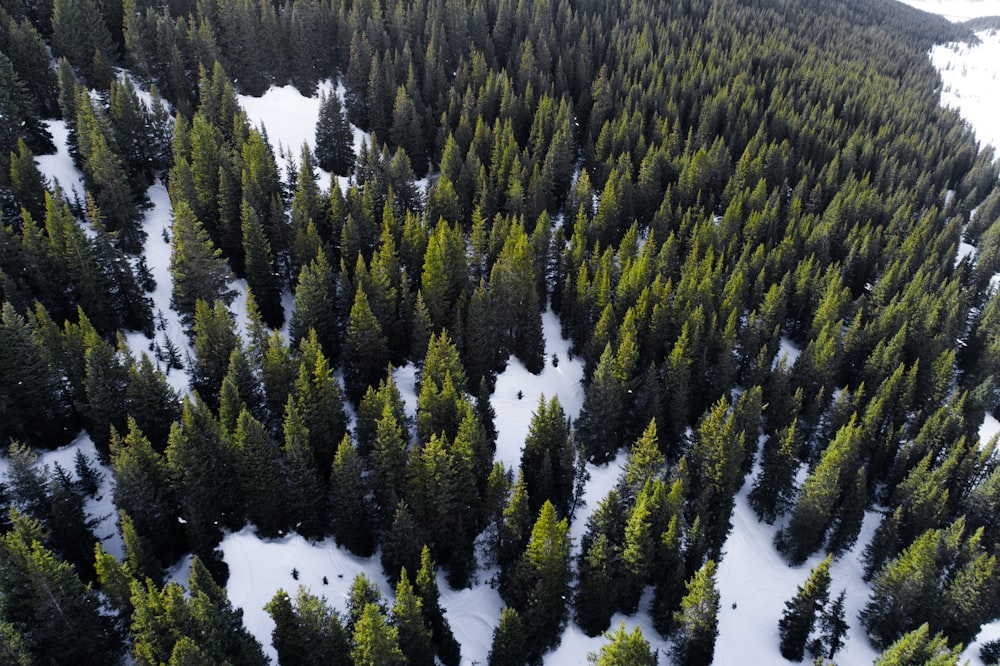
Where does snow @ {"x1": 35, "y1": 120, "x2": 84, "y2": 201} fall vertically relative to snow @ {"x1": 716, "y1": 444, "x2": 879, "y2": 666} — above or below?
above

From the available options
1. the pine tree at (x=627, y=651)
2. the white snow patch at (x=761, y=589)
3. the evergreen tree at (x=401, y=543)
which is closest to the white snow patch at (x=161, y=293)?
the evergreen tree at (x=401, y=543)

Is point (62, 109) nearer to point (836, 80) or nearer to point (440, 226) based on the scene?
point (440, 226)

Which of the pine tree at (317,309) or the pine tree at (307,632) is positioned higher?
the pine tree at (317,309)

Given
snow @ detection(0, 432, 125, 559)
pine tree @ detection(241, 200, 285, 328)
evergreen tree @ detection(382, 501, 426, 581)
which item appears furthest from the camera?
pine tree @ detection(241, 200, 285, 328)

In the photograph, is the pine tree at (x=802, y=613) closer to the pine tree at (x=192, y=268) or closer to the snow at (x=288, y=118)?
the pine tree at (x=192, y=268)

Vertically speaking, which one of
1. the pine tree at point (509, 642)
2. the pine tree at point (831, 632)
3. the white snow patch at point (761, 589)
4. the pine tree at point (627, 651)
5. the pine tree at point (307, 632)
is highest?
the pine tree at point (627, 651)

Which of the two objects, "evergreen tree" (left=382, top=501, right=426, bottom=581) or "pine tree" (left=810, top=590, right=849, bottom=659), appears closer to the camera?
"evergreen tree" (left=382, top=501, right=426, bottom=581)

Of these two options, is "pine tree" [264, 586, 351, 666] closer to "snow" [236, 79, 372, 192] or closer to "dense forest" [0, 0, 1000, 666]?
"dense forest" [0, 0, 1000, 666]

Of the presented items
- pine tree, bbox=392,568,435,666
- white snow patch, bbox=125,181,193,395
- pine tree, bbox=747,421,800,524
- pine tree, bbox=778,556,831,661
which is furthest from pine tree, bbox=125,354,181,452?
pine tree, bbox=747,421,800,524

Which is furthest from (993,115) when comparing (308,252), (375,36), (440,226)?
(308,252)
